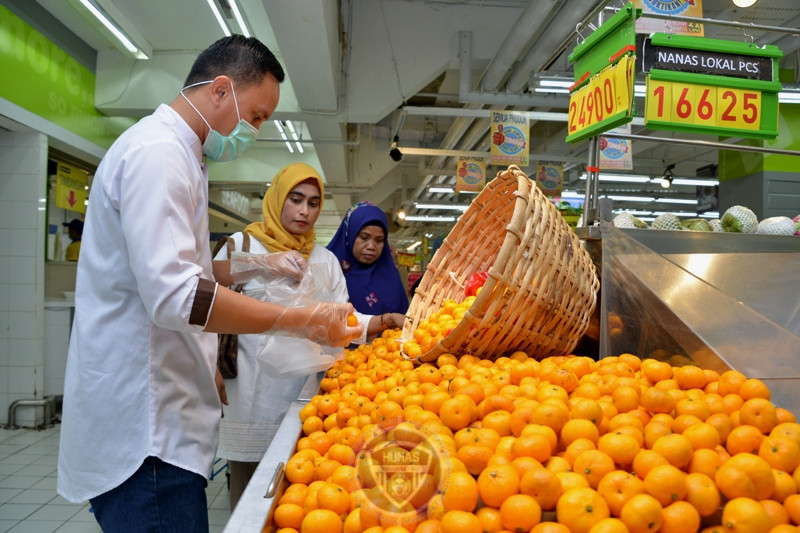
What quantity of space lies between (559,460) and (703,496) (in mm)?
251

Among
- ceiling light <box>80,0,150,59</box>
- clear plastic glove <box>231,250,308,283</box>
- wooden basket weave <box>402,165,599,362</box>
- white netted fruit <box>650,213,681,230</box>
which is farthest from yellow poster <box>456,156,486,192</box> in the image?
clear plastic glove <box>231,250,308,283</box>

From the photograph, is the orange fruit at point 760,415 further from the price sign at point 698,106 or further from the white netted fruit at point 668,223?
the white netted fruit at point 668,223

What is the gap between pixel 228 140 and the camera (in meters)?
1.59

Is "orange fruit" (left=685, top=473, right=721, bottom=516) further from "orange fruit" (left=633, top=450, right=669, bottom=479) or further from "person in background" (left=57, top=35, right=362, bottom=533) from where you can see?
"person in background" (left=57, top=35, right=362, bottom=533)

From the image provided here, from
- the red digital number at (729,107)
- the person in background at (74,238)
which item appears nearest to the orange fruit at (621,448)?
the red digital number at (729,107)

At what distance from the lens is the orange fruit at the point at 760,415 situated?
1129 mm

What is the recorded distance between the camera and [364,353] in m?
2.34

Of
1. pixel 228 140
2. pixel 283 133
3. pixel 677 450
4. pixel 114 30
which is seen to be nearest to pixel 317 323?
pixel 228 140

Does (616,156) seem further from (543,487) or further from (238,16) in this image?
(543,487)

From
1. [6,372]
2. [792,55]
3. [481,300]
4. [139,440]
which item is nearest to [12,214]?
[6,372]

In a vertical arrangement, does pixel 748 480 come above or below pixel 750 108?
below

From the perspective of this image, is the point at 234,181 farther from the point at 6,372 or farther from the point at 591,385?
the point at 591,385

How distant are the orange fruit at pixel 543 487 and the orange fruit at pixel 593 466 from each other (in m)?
0.08

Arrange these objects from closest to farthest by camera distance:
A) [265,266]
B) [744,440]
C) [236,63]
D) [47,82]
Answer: [744,440] → [236,63] → [265,266] → [47,82]
